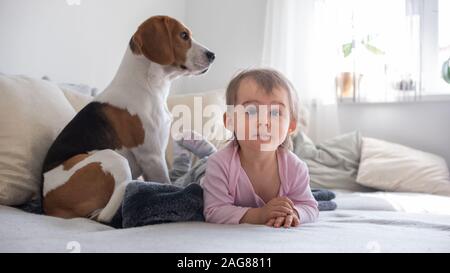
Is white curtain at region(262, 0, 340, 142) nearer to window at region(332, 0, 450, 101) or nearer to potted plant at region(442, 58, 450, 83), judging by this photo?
window at region(332, 0, 450, 101)

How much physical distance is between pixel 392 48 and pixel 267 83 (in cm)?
169

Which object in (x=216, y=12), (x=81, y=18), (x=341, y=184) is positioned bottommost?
(x=341, y=184)

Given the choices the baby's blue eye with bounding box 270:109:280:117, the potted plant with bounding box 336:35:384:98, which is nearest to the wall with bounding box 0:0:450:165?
the potted plant with bounding box 336:35:384:98

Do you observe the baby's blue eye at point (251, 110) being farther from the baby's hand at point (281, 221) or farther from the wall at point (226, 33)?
the wall at point (226, 33)

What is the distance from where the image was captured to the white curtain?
2.52 m

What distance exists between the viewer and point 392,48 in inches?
93.0

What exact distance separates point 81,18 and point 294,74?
1319 millimetres

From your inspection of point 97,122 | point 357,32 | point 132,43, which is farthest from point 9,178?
point 357,32

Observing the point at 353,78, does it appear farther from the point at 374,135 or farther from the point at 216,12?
the point at 216,12

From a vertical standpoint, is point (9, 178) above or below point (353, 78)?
below

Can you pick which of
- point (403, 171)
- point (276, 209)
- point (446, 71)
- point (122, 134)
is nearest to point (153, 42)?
point (122, 134)

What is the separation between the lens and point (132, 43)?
1386mm

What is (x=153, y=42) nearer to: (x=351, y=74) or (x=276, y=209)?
(x=276, y=209)

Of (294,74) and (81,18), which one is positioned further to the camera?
(294,74)
